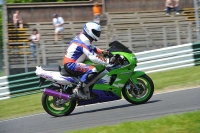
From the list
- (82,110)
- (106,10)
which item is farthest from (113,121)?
(106,10)

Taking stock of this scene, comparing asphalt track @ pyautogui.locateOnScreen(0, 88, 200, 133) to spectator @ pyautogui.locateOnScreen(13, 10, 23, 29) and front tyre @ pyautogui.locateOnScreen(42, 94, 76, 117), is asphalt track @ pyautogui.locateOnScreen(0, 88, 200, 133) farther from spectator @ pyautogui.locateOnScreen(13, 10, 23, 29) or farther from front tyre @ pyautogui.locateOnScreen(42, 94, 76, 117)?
spectator @ pyautogui.locateOnScreen(13, 10, 23, 29)

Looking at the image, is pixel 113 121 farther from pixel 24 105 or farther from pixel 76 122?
pixel 24 105

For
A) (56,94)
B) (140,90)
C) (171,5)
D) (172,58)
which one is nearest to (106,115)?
(140,90)

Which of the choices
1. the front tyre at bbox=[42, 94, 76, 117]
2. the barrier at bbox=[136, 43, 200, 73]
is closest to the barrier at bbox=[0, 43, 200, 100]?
the barrier at bbox=[136, 43, 200, 73]

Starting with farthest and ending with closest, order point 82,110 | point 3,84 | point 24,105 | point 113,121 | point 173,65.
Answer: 1. point 173,65
2. point 3,84
3. point 24,105
4. point 82,110
5. point 113,121

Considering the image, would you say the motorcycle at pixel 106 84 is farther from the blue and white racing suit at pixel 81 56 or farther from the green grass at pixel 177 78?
the green grass at pixel 177 78

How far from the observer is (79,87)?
9.99 meters

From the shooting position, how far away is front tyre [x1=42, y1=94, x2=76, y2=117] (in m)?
10.0

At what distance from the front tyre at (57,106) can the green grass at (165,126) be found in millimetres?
2944

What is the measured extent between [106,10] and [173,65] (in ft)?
32.1

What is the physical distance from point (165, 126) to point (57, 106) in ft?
12.4

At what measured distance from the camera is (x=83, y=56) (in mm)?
10000

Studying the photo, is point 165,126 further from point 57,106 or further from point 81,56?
point 57,106

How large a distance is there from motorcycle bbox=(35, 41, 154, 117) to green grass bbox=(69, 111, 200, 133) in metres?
2.76
